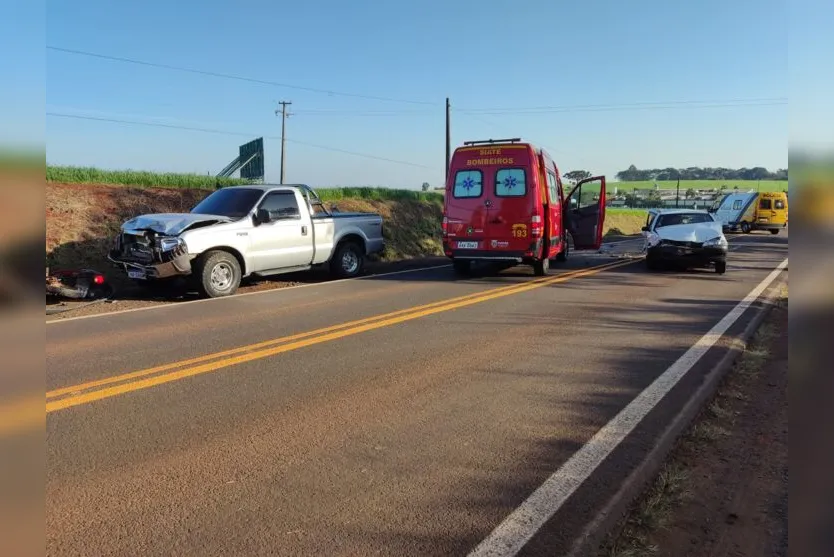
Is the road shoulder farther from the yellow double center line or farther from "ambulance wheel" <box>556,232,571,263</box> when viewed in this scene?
"ambulance wheel" <box>556,232,571,263</box>

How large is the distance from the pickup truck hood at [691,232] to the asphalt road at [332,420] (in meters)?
5.19

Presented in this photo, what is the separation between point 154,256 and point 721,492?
9191 mm

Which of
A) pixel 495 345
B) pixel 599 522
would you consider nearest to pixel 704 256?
pixel 495 345

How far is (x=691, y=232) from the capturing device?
14.1 m

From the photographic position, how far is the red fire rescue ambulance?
12.7 meters

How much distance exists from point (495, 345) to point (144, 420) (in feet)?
12.4

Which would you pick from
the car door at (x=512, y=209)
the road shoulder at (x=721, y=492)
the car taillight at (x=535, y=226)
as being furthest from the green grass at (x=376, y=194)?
the road shoulder at (x=721, y=492)

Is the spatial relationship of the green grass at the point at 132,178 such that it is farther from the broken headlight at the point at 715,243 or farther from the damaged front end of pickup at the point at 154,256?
the broken headlight at the point at 715,243

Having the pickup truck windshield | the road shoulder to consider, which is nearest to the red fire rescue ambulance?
the pickup truck windshield

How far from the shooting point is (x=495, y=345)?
23.1ft

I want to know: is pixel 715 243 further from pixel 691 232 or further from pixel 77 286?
pixel 77 286

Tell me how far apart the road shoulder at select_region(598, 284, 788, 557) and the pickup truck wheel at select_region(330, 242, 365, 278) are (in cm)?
913

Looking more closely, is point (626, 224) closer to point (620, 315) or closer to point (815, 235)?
point (620, 315)

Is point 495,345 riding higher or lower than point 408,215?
lower
